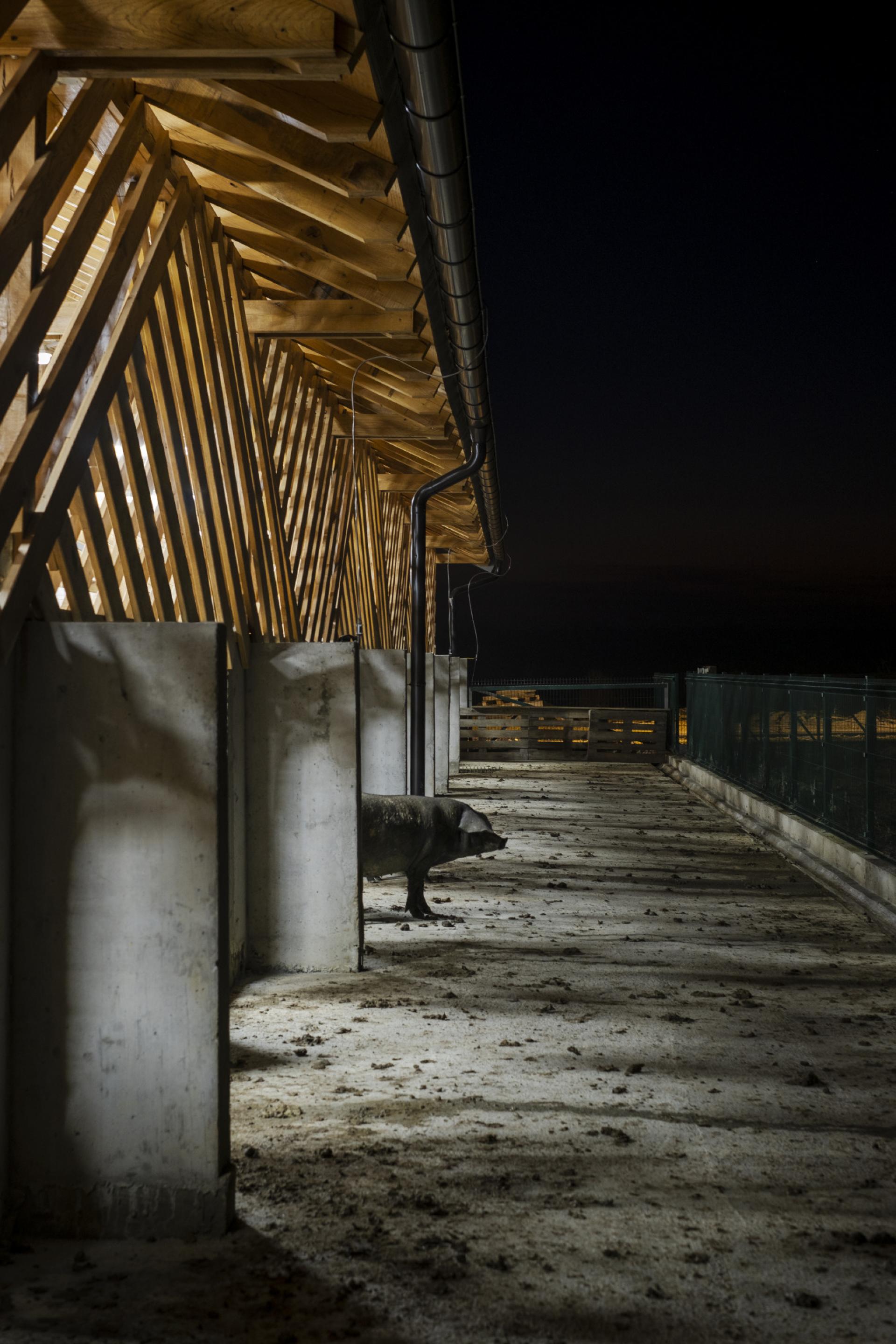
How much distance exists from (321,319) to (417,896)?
3759mm

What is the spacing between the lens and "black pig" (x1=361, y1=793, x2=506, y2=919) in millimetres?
7398

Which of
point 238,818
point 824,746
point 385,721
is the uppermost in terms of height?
point 385,721

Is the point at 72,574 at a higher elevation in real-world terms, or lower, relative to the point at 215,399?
lower

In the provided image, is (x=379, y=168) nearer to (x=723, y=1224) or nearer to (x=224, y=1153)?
(x=224, y=1153)

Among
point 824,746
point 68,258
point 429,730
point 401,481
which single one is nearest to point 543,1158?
point 68,258

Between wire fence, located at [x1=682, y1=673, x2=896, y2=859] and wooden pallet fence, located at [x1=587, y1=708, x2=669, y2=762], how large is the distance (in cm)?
502

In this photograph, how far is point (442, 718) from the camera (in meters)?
16.0

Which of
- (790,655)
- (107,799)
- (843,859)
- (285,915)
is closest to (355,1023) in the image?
(285,915)

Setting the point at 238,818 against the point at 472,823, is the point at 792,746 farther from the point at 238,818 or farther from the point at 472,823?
the point at 238,818

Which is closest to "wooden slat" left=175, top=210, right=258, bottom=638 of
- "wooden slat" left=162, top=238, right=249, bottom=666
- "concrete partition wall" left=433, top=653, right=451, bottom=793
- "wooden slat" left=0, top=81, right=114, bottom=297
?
"wooden slat" left=162, top=238, right=249, bottom=666

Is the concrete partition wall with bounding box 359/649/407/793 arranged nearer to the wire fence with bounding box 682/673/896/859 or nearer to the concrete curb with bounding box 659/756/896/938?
the concrete curb with bounding box 659/756/896/938

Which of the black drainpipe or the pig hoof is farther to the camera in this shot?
the pig hoof

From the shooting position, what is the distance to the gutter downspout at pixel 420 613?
984 centimetres

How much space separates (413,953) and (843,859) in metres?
4.22
